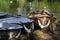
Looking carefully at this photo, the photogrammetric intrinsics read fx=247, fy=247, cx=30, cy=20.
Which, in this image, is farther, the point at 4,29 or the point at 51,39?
the point at 51,39

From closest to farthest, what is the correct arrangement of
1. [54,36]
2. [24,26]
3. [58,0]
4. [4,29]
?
[4,29] < [24,26] < [54,36] < [58,0]

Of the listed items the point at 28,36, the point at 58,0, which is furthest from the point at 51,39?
the point at 58,0

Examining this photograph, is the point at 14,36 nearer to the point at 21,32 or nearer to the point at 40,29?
the point at 21,32

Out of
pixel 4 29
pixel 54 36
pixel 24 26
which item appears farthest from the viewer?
pixel 54 36

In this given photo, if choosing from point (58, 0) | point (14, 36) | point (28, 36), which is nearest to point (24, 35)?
point (28, 36)

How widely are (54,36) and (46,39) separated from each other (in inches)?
29.3

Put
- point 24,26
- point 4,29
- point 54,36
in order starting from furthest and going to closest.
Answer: point 54,36, point 24,26, point 4,29

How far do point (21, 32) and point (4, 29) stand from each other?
0.95m

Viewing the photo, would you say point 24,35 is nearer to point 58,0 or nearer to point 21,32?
point 21,32

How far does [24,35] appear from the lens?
348 inches

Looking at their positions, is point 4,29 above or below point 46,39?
above

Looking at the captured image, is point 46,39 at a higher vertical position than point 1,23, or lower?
lower

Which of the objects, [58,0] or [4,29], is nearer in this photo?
[4,29]

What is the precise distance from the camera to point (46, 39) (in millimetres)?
8688
